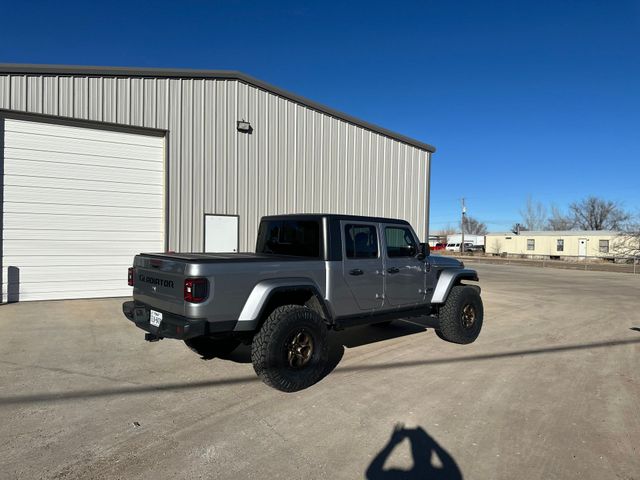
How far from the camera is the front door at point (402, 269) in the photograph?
225 inches

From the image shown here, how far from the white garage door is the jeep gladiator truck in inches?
228


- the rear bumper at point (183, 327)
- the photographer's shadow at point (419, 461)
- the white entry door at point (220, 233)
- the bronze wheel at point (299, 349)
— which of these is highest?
the white entry door at point (220, 233)

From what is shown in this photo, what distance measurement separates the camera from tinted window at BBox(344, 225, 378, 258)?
5293mm

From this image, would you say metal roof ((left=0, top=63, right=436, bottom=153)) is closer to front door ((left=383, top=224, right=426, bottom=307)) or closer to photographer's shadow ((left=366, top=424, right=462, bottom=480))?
front door ((left=383, top=224, right=426, bottom=307))

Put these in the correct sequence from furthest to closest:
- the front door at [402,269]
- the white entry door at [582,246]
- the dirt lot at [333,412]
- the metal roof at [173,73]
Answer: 1. the white entry door at [582,246]
2. the metal roof at [173,73]
3. the front door at [402,269]
4. the dirt lot at [333,412]

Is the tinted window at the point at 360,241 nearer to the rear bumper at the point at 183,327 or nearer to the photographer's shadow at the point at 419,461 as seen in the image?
the rear bumper at the point at 183,327

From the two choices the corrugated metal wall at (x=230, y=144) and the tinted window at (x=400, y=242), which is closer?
the tinted window at (x=400, y=242)

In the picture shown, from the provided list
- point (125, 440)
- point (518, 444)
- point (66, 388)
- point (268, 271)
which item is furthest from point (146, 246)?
point (518, 444)

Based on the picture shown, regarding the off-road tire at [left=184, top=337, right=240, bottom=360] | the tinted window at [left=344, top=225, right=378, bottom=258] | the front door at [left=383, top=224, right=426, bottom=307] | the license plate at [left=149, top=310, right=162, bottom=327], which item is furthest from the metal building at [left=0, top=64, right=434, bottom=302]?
the tinted window at [left=344, top=225, right=378, bottom=258]

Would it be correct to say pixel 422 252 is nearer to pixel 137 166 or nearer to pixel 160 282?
pixel 160 282

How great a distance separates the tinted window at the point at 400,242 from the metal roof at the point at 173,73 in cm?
764

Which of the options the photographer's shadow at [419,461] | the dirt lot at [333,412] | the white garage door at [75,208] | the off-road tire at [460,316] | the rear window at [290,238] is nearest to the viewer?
the photographer's shadow at [419,461]

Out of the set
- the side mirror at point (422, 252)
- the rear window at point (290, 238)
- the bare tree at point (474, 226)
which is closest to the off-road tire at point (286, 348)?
the rear window at point (290, 238)

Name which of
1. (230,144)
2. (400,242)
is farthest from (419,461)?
(230,144)
